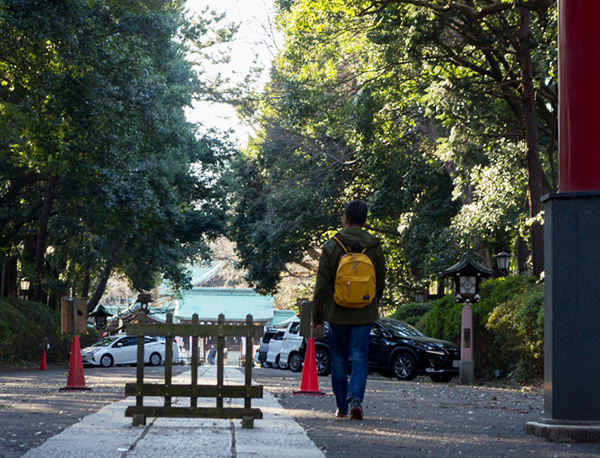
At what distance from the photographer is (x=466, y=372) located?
17203 millimetres

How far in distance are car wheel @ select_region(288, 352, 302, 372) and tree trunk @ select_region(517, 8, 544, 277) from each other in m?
8.39

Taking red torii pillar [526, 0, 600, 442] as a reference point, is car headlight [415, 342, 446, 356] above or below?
below

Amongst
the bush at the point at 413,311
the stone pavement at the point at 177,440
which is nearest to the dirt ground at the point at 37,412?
the stone pavement at the point at 177,440

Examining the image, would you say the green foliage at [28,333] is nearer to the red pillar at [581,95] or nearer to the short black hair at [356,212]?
the short black hair at [356,212]

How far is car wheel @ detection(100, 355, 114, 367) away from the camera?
35250mm

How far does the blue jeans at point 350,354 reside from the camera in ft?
23.5

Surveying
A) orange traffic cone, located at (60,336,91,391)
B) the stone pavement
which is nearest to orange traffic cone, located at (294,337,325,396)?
orange traffic cone, located at (60,336,91,391)

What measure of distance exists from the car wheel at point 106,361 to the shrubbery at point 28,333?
3092 millimetres

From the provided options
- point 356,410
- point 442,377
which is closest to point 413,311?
point 442,377

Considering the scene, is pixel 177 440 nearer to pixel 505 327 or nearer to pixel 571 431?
pixel 571 431

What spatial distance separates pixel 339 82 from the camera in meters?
24.5

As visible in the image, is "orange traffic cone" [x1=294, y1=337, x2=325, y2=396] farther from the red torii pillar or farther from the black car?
the black car

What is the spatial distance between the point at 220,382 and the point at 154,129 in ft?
58.9

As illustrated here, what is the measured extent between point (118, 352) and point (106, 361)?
Answer: 74 centimetres
